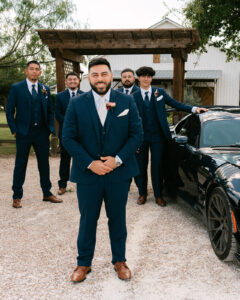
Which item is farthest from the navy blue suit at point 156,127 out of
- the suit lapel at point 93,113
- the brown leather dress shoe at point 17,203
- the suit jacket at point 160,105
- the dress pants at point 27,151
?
the suit lapel at point 93,113

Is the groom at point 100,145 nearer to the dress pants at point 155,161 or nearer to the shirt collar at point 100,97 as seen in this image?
the shirt collar at point 100,97

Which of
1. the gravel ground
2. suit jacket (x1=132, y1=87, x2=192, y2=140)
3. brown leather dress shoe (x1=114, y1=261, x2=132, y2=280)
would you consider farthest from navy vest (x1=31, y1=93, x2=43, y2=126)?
brown leather dress shoe (x1=114, y1=261, x2=132, y2=280)

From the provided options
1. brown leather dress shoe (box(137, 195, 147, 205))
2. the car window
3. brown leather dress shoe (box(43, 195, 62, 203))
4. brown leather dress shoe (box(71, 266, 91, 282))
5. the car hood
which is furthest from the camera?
brown leather dress shoe (box(43, 195, 62, 203))

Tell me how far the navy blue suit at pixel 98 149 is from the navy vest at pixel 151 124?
2383mm

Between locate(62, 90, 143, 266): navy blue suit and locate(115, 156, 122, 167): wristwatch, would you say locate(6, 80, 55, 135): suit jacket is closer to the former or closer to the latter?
locate(62, 90, 143, 266): navy blue suit

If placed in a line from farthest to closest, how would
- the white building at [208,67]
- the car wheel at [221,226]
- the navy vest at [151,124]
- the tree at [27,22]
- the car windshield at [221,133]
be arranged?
1. the white building at [208,67]
2. the tree at [27,22]
3. the navy vest at [151,124]
4. the car windshield at [221,133]
5. the car wheel at [221,226]

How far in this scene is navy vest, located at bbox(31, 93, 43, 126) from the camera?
5.45 m

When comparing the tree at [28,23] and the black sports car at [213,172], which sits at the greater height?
the tree at [28,23]

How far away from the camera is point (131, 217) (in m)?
5.11

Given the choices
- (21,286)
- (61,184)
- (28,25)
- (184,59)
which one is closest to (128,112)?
(21,286)

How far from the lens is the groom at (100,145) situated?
9.73 feet

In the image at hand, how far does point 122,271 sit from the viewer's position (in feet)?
10.7

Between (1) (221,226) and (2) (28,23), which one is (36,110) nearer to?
(1) (221,226)

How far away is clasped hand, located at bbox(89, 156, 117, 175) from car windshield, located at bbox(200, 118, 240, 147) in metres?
1.89
